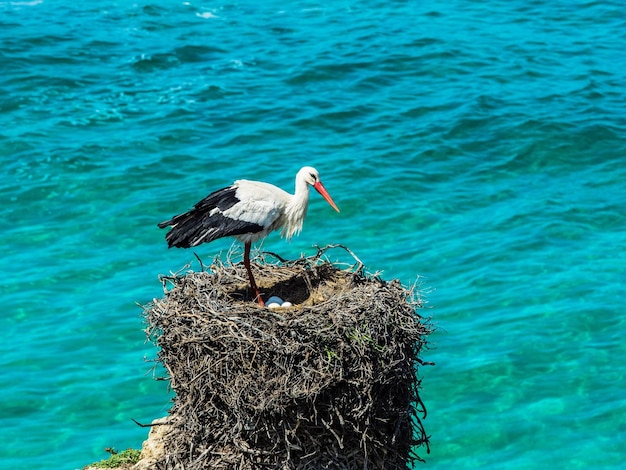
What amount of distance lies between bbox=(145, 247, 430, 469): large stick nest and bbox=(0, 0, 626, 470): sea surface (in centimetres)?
147

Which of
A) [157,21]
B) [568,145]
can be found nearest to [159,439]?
[568,145]

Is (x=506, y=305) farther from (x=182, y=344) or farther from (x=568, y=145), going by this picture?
(x=182, y=344)

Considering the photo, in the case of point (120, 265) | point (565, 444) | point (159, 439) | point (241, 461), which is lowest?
point (565, 444)

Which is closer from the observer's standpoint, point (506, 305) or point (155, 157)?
point (506, 305)

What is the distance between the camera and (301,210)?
29.9 feet

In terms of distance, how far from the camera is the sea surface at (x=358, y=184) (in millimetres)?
13492

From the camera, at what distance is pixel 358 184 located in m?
18.3

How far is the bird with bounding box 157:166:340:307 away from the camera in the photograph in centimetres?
882

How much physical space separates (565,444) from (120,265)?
7458mm

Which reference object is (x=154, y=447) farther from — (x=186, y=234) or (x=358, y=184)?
(x=358, y=184)

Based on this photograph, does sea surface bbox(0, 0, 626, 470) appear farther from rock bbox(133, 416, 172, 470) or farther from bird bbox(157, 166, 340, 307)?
rock bbox(133, 416, 172, 470)

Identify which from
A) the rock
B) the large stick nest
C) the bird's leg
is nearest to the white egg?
the bird's leg

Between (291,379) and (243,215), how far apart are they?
83.3 inches

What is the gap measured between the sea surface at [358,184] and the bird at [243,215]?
0.96 ft
